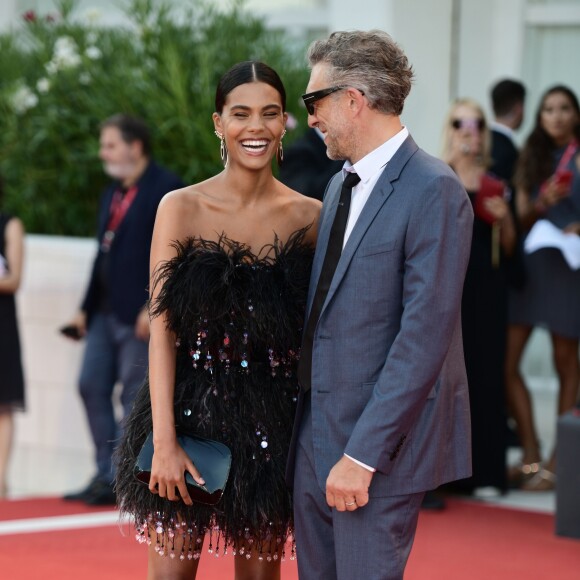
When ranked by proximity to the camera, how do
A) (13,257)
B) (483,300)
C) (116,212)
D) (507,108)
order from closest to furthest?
(483,300) → (116,212) → (13,257) → (507,108)

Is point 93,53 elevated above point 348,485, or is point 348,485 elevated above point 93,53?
point 93,53

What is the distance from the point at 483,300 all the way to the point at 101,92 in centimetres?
379

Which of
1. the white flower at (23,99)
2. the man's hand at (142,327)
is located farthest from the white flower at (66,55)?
the man's hand at (142,327)

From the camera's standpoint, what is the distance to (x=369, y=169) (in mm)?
3197

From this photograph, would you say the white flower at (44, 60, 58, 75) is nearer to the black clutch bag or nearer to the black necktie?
the black clutch bag

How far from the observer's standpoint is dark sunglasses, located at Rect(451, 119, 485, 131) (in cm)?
654

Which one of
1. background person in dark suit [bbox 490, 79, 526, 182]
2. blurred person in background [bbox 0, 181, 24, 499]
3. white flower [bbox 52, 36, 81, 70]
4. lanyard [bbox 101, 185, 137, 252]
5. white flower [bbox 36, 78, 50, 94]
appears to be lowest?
blurred person in background [bbox 0, 181, 24, 499]

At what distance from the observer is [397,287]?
310 cm

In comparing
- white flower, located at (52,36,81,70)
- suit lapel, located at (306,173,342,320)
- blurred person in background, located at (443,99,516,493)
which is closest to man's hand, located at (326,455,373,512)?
suit lapel, located at (306,173,342,320)

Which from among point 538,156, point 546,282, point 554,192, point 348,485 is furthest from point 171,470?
point 538,156

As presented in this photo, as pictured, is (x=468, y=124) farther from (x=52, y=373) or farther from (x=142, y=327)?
(x=52, y=373)

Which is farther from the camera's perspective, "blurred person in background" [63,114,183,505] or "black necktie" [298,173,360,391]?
"blurred person in background" [63,114,183,505]

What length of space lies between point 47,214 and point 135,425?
5.91 m

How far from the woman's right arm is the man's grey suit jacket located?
490 millimetres
